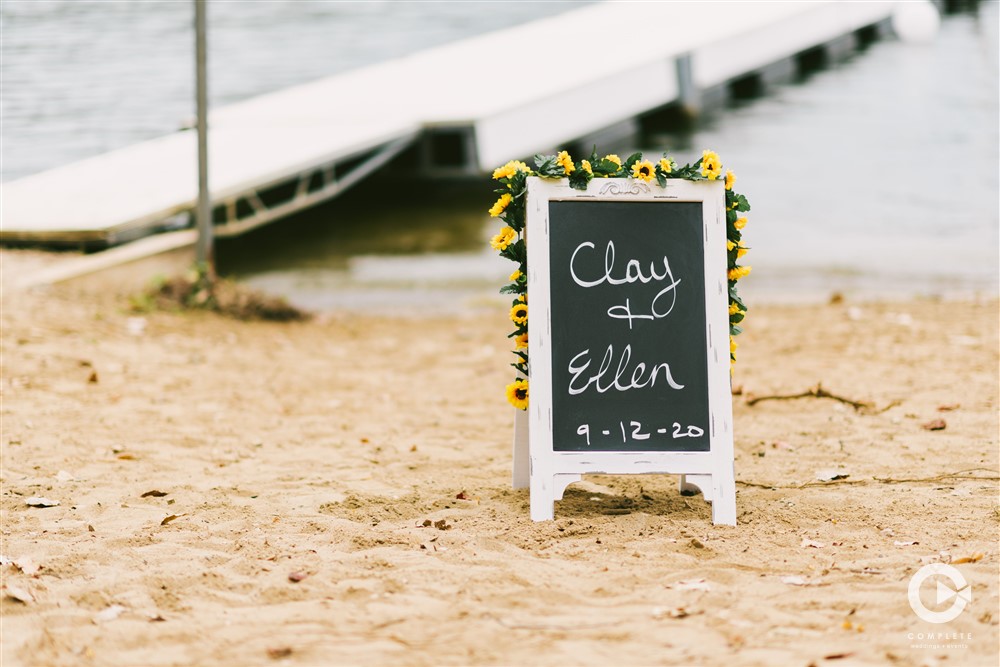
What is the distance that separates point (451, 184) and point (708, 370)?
8.07 metres

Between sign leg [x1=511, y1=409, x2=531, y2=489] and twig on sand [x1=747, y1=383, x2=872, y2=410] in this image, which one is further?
twig on sand [x1=747, y1=383, x2=872, y2=410]

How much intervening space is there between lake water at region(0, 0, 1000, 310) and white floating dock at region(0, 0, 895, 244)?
55cm

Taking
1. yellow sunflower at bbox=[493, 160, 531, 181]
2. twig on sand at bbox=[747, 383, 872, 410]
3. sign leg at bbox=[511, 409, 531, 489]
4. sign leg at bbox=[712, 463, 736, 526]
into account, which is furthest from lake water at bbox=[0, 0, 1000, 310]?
sign leg at bbox=[712, 463, 736, 526]

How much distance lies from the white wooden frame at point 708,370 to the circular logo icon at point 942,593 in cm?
59

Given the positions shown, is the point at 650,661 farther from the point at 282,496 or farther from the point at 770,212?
the point at 770,212

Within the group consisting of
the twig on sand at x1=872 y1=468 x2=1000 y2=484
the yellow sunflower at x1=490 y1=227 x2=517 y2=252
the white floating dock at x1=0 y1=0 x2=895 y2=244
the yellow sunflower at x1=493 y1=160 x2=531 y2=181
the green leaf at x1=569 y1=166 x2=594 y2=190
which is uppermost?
the white floating dock at x1=0 y1=0 x2=895 y2=244

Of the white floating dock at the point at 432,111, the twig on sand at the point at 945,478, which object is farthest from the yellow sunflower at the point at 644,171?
the white floating dock at the point at 432,111

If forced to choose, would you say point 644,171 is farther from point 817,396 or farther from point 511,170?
point 817,396

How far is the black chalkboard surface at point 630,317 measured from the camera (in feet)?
9.84

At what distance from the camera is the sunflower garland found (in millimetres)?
3029

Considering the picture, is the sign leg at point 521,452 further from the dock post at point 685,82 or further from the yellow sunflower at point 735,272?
the dock post at point 685,82

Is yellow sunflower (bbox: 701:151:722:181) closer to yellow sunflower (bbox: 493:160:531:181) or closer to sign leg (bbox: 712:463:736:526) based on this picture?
yellow sunflower (bbox: 493:160:531:181)

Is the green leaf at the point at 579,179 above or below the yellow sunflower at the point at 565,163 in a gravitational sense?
below

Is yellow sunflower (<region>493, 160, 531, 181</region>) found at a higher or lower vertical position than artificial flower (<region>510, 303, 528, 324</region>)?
higher
